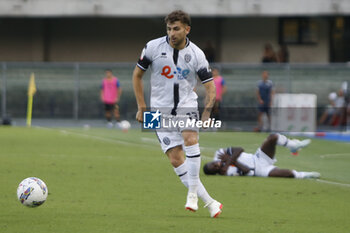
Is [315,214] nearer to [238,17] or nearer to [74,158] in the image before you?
[74,158]

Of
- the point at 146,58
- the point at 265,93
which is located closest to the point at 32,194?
the point at 146,58

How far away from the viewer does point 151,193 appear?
1071cm

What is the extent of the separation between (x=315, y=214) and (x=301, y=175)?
153 inches

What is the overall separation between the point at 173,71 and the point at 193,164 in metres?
1.06

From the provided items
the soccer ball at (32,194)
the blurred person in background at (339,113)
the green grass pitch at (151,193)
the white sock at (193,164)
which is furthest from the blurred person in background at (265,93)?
the soccer ball at (32,194)

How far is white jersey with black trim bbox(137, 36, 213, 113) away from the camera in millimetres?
8484

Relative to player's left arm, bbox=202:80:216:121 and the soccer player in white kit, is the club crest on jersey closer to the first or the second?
the soccer player in white kit

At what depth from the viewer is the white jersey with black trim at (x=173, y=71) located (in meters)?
8.48

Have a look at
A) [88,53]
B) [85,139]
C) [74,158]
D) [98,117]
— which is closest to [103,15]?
[88,53]

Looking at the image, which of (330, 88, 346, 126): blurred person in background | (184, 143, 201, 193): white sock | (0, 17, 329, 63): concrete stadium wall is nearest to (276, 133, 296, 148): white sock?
(184, 143, 201, 193): white sock

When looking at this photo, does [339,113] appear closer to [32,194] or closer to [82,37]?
[82,37]

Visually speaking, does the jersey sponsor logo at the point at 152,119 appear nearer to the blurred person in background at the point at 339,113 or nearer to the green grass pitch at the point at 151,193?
the green grass pitch at the point at 151,193

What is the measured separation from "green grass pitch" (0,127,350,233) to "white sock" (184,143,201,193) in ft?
1.22

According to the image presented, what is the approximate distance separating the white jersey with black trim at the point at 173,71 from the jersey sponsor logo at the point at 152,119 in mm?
127
